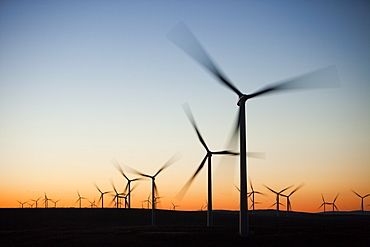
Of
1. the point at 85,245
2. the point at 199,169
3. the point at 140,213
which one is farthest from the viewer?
the point at 140,213

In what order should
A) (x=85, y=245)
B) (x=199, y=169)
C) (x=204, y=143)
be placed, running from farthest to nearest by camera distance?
(x=204, y=143) → (x=199, y=169) → (x=85, y=245)

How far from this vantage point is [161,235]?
54.2 meters

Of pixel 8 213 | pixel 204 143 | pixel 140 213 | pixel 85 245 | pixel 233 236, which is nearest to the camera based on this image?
pixel 85 245

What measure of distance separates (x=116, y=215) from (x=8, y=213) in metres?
33.5

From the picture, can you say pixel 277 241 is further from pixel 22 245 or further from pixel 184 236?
pixel 22 245

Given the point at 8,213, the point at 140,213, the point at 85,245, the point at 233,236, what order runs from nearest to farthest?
the point at 85,245, the point at 233,236, the point at 8,213, the point at 140,213

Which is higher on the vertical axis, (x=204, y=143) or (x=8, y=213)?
(x=204, y=143)

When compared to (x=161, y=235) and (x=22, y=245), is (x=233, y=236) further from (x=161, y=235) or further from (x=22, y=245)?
(x=22, y=245)

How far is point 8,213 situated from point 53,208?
2356cm

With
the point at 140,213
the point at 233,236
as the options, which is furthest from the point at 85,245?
the point at 140,213

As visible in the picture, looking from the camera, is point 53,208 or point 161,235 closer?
point 161,235

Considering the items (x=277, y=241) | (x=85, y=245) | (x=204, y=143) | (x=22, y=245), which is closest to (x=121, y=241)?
(x=85, y=245)

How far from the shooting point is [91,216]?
517 ft

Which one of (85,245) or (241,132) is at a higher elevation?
(241,132)
